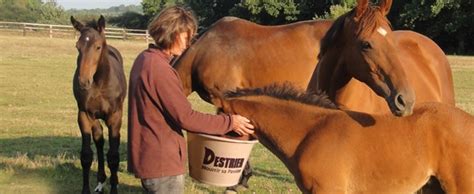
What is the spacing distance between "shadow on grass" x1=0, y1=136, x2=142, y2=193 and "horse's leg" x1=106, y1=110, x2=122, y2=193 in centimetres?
21

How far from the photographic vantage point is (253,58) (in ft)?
21.9

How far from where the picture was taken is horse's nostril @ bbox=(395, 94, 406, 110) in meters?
4.01

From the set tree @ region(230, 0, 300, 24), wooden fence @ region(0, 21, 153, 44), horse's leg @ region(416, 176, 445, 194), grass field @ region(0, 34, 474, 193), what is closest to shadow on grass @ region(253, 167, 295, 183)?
grass field @ region(0, 34, 474, 193)

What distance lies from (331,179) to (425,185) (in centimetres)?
67

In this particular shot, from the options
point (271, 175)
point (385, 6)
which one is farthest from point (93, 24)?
point (385, 6)

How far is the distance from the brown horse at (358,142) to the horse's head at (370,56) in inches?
6.8

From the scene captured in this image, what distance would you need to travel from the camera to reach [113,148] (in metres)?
7.36

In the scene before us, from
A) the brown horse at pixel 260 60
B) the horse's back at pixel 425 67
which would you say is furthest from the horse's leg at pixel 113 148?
the horse's back at pixel 425 67

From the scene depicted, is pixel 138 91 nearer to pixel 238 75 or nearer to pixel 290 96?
pixel 290 96

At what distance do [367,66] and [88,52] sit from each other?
3.63 m

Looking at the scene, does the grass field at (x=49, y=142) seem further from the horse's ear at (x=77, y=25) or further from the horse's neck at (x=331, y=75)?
the horse's neck at (x=331, y=75)

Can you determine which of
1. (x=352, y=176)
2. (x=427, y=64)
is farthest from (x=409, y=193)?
(x=427, y=64)

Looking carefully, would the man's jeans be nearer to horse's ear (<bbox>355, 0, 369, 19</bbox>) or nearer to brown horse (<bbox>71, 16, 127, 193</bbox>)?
horse's ear (<bbox>355, 0, 369, 19</bbox>)

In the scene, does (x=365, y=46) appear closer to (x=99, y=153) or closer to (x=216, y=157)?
(x=216, y=157)
